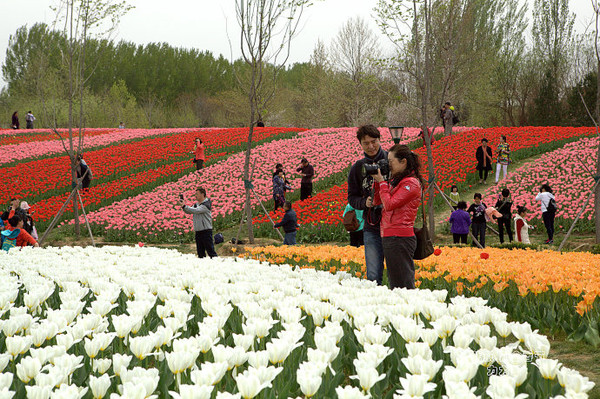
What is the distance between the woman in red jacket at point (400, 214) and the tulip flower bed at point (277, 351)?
567 millimetres

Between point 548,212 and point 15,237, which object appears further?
point 548,212

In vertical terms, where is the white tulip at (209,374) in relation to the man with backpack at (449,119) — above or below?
below

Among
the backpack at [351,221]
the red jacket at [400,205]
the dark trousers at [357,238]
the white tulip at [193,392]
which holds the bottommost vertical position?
the dark trousers at [357,238]

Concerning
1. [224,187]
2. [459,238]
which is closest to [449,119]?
[224,187]

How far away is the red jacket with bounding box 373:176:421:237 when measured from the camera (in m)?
4.60

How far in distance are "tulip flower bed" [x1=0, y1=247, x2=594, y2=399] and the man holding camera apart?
88 centimetres

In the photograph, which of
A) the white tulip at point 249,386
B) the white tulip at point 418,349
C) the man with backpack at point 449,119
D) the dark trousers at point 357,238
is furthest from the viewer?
the man with backpack at point 449,119

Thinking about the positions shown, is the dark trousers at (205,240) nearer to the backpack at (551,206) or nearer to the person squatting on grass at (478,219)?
the person squatting on grass at (478,219)

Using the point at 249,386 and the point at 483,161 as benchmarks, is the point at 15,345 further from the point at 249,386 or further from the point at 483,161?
the point at 483,161

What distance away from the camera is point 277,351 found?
2434 mm

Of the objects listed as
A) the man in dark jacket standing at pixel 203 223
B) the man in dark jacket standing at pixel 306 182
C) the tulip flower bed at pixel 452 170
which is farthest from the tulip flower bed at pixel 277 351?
the man in dark jacket standing at pixel 306 182

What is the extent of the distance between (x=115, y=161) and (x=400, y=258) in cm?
2103

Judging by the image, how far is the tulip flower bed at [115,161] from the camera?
63.4 feet

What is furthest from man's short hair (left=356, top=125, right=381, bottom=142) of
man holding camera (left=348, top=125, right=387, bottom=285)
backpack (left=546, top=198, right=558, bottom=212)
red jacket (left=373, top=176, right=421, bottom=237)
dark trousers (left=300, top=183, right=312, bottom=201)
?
dark trousers (left=300, top=183, right=312, bottom=201)
